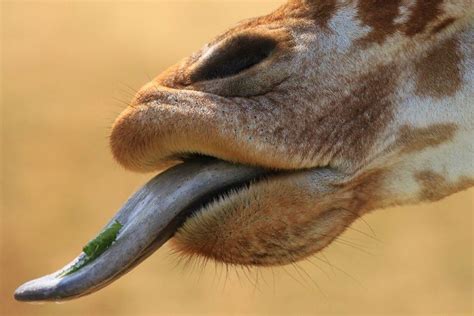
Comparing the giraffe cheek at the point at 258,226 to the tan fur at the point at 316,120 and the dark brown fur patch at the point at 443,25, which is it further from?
the dark brown fur patch at the point at 443,25

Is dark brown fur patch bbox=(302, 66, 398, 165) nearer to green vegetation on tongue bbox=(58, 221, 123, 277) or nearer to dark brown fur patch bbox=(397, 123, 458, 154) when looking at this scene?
dark brown fur patch bbox=(397, 123, 458, 154)

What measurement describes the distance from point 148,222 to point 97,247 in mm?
93

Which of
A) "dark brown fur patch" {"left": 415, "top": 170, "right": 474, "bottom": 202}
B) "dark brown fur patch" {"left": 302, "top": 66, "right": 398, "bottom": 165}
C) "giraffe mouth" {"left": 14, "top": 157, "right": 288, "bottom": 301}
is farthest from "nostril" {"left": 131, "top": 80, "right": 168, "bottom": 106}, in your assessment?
"dark brown fur patch" {"left": 415, "top": 170, "right": 474, "bottom": 202}

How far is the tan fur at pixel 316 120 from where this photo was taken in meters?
1.43

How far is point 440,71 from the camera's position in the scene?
153cm

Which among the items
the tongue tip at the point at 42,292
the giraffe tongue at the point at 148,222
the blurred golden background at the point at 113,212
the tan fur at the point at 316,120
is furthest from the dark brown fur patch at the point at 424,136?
the blurred golden background at the point at 113,212

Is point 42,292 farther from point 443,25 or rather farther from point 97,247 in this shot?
point 443,25

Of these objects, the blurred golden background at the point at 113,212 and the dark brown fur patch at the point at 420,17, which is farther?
the blurred golden background at the point at 113,212

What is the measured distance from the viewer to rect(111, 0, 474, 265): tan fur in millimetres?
1433

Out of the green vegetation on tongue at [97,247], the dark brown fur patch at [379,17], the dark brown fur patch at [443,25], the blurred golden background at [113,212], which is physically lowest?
the blurred golden background at [113,212]

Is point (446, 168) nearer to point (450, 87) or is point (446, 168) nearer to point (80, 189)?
point (450, 87)

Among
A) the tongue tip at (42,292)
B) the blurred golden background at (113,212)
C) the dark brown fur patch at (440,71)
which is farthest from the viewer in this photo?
the blurred golden background at (113,212)

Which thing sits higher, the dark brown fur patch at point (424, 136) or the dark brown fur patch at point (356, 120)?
the dark brown fur patch at point (356, 120)

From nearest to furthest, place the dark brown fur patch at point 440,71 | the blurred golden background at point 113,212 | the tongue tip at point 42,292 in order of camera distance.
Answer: the tongue tip at point 42,292 → the dark brown fur patch at point 440,71 → the blurred golden background at point 113,212
